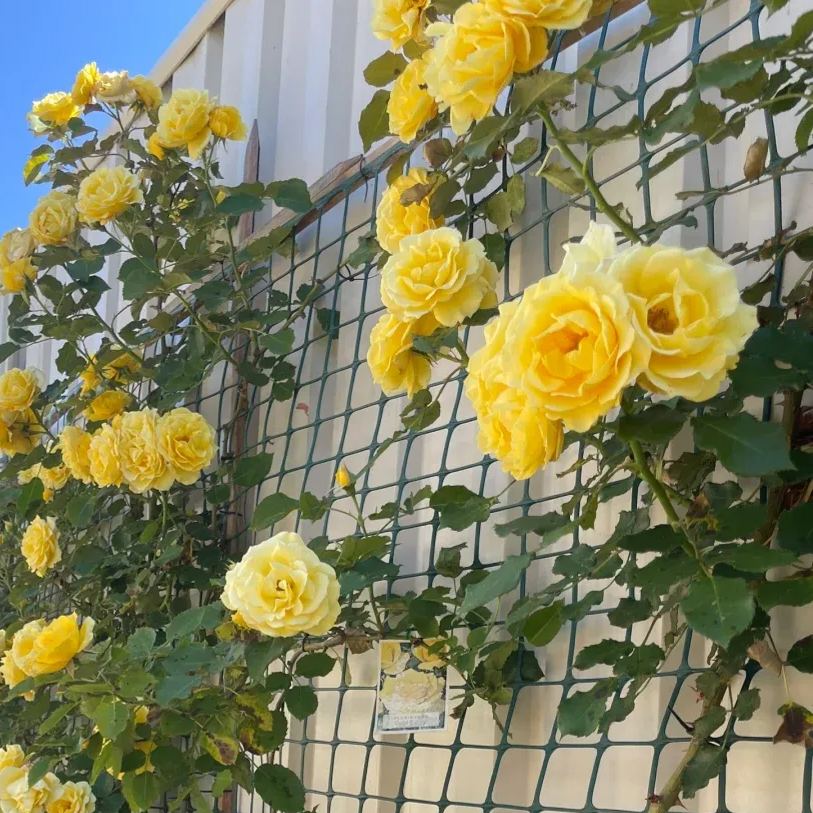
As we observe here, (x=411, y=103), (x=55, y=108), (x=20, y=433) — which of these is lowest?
(x=20, y=433)

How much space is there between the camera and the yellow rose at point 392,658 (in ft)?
3.47

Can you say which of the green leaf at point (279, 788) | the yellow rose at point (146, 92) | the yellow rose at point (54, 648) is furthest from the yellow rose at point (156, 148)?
the green leaf at point (279, 788)

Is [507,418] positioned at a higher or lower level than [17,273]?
lower

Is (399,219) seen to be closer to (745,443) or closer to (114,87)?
(745,443)

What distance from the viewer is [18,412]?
1.74m

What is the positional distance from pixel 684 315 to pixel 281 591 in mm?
502

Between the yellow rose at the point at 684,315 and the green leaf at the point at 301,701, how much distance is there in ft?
2.30

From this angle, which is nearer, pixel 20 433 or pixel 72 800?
pixel 72 800


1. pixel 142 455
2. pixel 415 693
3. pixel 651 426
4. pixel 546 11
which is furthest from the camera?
pixel 142 455

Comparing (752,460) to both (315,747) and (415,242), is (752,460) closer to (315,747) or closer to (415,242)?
(415,242)

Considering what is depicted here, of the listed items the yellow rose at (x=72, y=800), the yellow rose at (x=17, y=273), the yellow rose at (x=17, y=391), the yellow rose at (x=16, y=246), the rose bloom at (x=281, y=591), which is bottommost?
the yellow rose at (x=72, y=800)

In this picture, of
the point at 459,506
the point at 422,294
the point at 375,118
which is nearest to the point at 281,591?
the point at 459,506

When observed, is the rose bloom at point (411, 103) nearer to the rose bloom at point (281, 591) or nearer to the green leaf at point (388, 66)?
the green leaf at point (388, 66)

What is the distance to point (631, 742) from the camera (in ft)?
2.69
